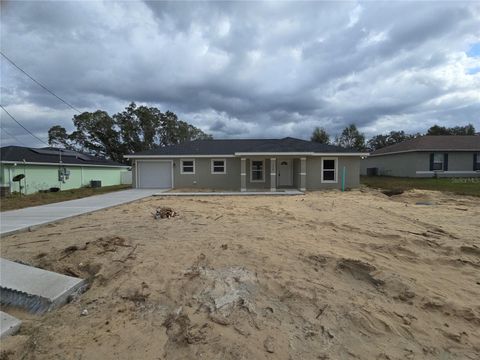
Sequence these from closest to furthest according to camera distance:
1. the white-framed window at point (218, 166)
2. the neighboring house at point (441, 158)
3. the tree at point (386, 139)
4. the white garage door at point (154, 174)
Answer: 1. the white-framed window at point (218, 166)
2. the white garage door at point (154, 174)
3. the neighboring house at point (441, 158)
4. the tree at point (386, 139)

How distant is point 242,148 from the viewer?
2283 centimetres

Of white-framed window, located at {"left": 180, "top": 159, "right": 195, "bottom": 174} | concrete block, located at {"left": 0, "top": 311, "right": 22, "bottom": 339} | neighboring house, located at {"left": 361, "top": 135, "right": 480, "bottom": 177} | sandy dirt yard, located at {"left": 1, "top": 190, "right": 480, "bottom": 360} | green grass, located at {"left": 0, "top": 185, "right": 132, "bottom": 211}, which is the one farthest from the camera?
neighboring house, located at {"left": 361, "top": 135, "right": 480, "bottom": 177}

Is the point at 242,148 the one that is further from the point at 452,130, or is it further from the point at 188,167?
the point at 452,130

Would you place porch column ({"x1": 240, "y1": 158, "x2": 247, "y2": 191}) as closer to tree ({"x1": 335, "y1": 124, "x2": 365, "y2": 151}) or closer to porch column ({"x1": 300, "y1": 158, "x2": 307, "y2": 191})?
porch column ({"x1": 300, "y1": 158, "x2": 307, "y2": 191})

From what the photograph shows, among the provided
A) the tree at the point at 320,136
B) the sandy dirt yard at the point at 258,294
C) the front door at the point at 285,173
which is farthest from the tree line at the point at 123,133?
the sandy dirt yard at the point at 258,294

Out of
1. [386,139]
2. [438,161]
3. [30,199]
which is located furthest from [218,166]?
[386,139]

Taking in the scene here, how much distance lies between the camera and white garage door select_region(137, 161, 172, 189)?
21.6 metres

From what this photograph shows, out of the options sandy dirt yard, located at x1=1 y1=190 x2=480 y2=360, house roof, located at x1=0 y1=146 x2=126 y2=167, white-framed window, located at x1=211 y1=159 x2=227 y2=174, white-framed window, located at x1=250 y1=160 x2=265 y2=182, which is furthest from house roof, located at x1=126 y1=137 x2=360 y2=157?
sandy dirt yard, located at x1=1 y1=190 x2=480 y2=360

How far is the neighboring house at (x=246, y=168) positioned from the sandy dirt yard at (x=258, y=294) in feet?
41.0

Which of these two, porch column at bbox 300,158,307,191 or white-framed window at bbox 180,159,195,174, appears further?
white-framed window at bbox 180,159,195,174

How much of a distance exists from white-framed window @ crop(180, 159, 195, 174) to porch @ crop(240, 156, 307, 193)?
3.70 metres

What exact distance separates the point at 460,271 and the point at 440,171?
93.6ft

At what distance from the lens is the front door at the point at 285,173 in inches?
868

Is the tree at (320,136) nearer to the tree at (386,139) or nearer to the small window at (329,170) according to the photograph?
the tree at (386,139)
